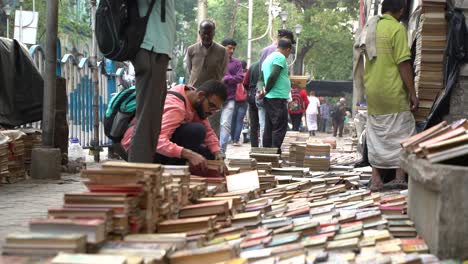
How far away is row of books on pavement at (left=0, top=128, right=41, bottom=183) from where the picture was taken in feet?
24.8

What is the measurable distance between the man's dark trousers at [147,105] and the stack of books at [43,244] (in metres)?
2.35

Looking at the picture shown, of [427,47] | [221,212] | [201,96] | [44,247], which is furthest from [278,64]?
[44,247]

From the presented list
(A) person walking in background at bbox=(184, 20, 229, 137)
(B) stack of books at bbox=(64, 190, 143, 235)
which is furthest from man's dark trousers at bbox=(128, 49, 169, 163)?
(A) person walking in background at bbox=(184, 20, 229, 137)

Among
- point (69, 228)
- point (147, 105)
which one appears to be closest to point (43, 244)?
point (69, 228)

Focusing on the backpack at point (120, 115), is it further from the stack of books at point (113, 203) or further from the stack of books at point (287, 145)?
the stack of books at point (287, 145)

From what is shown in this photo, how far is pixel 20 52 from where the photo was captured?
9.05 meters

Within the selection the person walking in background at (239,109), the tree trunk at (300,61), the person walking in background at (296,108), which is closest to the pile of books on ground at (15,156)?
the person walking in background at (239,109)

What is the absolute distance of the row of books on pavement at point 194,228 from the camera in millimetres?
3217

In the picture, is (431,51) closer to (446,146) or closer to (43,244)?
(446,146)

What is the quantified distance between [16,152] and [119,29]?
3.03m

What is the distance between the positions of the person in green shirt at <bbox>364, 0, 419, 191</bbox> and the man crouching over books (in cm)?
161

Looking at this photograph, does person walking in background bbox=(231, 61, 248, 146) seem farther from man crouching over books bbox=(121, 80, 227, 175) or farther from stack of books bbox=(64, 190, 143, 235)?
stack of books bbox=(64, 190, 143, 235)

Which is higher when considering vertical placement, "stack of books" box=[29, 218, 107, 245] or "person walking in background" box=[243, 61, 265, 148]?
"person walking in background" box=[243, 61, 265, 148]

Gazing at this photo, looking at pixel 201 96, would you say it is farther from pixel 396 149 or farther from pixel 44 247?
pixel 44 247
